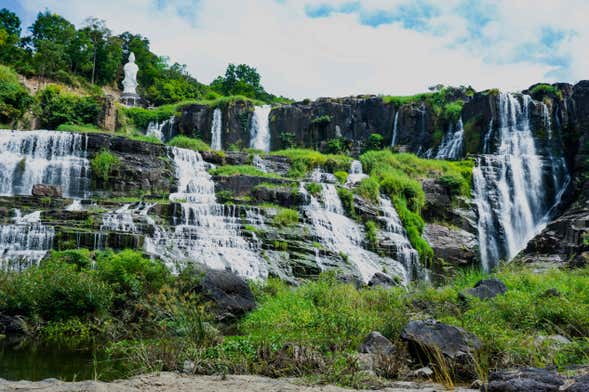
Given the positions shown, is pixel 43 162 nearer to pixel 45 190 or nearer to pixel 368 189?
pixel 45 190

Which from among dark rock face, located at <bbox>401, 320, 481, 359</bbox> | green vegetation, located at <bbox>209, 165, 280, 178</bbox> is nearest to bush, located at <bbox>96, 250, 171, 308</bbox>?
dark rock face, located at <bbox>401, 320, 481, 359</bbox>

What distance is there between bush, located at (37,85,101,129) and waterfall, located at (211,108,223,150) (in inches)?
349

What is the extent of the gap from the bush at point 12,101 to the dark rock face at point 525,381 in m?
35.3

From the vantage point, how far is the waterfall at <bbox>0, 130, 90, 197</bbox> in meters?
23.5

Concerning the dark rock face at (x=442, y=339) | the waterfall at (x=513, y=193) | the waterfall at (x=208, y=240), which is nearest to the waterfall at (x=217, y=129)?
the waterfall at (x=208, y=240)

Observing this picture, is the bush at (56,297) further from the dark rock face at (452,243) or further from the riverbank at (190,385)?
the dark rock face at (452,243)

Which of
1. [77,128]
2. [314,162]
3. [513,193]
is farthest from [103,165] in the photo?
[513,193]

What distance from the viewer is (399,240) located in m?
24.6

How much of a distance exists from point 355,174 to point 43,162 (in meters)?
16.5

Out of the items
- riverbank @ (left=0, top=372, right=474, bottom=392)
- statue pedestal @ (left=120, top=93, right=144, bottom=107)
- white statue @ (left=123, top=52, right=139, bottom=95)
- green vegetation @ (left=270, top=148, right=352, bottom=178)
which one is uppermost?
white statue @ (left=123, top=52, right=139, bottom=95)

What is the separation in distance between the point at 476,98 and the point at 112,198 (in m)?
25.2

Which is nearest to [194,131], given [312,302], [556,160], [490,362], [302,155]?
[302,155]

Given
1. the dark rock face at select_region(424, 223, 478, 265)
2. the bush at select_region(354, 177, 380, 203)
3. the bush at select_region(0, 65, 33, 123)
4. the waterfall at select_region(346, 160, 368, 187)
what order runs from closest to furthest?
the dark rock face at select_region(424, 223, 478, 265)
the bush at select_region(354, 177, 380, 203)
the waterfall at select_region(346, 160, 368, 187)
the bush at select_region(0, 65, 33, 123)

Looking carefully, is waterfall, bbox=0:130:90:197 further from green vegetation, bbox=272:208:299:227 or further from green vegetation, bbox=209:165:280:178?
green vegetation, bbox=272:208:299:227
